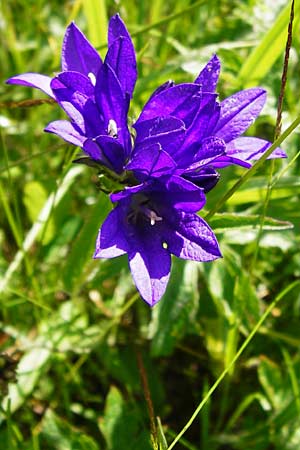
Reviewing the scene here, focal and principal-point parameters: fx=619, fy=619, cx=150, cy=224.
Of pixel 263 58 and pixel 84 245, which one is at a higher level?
pixel 263 58

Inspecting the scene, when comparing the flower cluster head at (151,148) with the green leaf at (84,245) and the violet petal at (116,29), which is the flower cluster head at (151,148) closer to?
the violet petal at (116,29)

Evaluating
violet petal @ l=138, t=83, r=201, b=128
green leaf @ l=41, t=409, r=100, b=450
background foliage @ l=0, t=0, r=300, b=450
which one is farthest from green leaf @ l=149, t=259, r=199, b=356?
violet petal @ l=138, t=83, r=201, b=128

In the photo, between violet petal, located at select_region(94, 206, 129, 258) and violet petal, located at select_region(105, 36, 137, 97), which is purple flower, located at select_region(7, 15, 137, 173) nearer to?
violet petal, located at select_region(105, 36, 137, 97)

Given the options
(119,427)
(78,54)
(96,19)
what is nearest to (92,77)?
(78,54)

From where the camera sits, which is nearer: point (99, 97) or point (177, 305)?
point (99, 97)

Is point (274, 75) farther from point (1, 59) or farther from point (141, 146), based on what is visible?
point (1, 59)

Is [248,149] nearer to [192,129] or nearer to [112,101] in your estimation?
[192,129]
